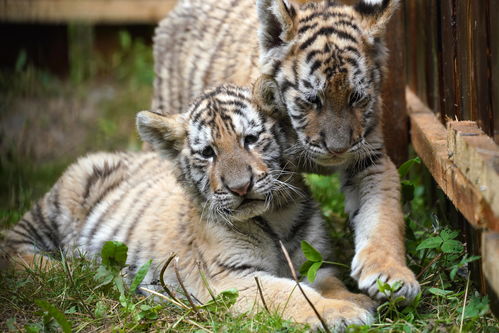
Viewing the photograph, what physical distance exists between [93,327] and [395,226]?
1486 mm

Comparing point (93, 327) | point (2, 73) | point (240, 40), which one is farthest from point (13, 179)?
point (93, 327)

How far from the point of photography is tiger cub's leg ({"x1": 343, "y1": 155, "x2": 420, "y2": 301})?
3357mm

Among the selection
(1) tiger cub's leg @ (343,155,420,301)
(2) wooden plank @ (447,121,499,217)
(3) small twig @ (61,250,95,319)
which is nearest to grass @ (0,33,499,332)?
(3) small twig @ (61,250,95,319)

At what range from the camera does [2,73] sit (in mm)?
6688

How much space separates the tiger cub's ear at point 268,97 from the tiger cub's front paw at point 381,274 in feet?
2.72

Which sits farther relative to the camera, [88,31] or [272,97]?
[88,31]

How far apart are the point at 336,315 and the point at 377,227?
648 mm

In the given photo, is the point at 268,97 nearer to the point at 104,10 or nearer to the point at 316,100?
the point at 316,100

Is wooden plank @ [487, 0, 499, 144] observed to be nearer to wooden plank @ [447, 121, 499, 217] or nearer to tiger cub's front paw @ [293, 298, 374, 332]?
wooden plank @ [447, 121, 499, 217]

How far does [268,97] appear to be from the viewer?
153 inches

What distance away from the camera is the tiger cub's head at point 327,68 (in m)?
3.66

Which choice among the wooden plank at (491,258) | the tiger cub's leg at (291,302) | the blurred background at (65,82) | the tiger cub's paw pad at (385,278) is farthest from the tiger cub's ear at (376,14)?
the blurred background at (65,82)

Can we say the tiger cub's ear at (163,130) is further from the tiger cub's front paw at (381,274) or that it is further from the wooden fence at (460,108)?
the wooden fence at (460,108)

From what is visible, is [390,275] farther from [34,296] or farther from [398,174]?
Result: [34,296]
